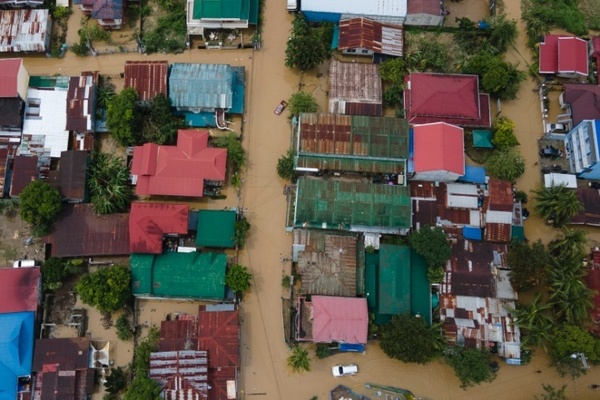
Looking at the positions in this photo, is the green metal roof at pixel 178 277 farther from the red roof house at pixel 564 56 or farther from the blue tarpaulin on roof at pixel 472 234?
the red roof house at pixel 564 56

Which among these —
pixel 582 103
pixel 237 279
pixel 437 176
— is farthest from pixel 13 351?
pixel 582 103

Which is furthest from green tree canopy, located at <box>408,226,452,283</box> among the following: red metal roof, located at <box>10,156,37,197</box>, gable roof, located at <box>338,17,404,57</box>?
red metal roof, located at <box>10,156,37,197</box>

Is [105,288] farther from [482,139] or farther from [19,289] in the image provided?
[482,139]

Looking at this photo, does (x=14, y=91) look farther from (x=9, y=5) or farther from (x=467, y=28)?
(x=467, y=28)

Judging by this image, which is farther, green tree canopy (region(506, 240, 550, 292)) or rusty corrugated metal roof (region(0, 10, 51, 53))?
rusty corrugated metal roof (region(0, 10, 51, 53))

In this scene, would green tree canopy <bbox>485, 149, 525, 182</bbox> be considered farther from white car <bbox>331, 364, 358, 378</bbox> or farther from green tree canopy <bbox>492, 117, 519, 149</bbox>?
white car <bbox>331, 364, 358, 378</bbox>

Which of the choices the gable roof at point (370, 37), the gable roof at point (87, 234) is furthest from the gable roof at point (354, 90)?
the gable roof at point (87, 234)

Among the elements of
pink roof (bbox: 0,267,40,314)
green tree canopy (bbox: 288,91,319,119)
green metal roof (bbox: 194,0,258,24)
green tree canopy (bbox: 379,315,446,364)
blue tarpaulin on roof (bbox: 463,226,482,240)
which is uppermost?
green metal roof (bbox: 194,0,258,24)
